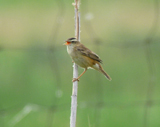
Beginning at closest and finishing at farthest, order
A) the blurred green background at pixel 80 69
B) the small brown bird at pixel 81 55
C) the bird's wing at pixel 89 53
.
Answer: the small brown bird at pixel 81 55, the bird's wing at pixel 89 53, the blurred green background at pixel 80 69

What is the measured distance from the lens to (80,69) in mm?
8156

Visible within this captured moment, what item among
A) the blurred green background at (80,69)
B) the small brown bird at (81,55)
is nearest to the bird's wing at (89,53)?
the small brown bird at (81,55)

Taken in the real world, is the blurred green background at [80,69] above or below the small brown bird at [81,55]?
above

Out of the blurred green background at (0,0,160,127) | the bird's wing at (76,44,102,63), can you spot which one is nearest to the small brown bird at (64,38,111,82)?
the bird's wing at (76,44,102,63)

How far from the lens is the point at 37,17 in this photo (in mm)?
10906

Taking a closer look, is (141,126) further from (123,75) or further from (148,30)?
(148,30)

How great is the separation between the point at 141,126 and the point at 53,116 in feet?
3.88

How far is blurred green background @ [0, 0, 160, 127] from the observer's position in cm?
693

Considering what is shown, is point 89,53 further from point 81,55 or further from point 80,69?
point 80,69

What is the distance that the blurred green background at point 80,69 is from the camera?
693cm

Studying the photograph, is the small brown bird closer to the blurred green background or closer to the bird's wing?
the bird's wing

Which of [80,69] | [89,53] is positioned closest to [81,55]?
[89,53]

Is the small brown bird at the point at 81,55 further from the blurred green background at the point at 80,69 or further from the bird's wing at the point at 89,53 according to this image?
the blurred green background at the point at 80,69

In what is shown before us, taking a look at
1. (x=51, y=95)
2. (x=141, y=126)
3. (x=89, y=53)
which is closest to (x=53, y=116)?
(x=51, y=95)
